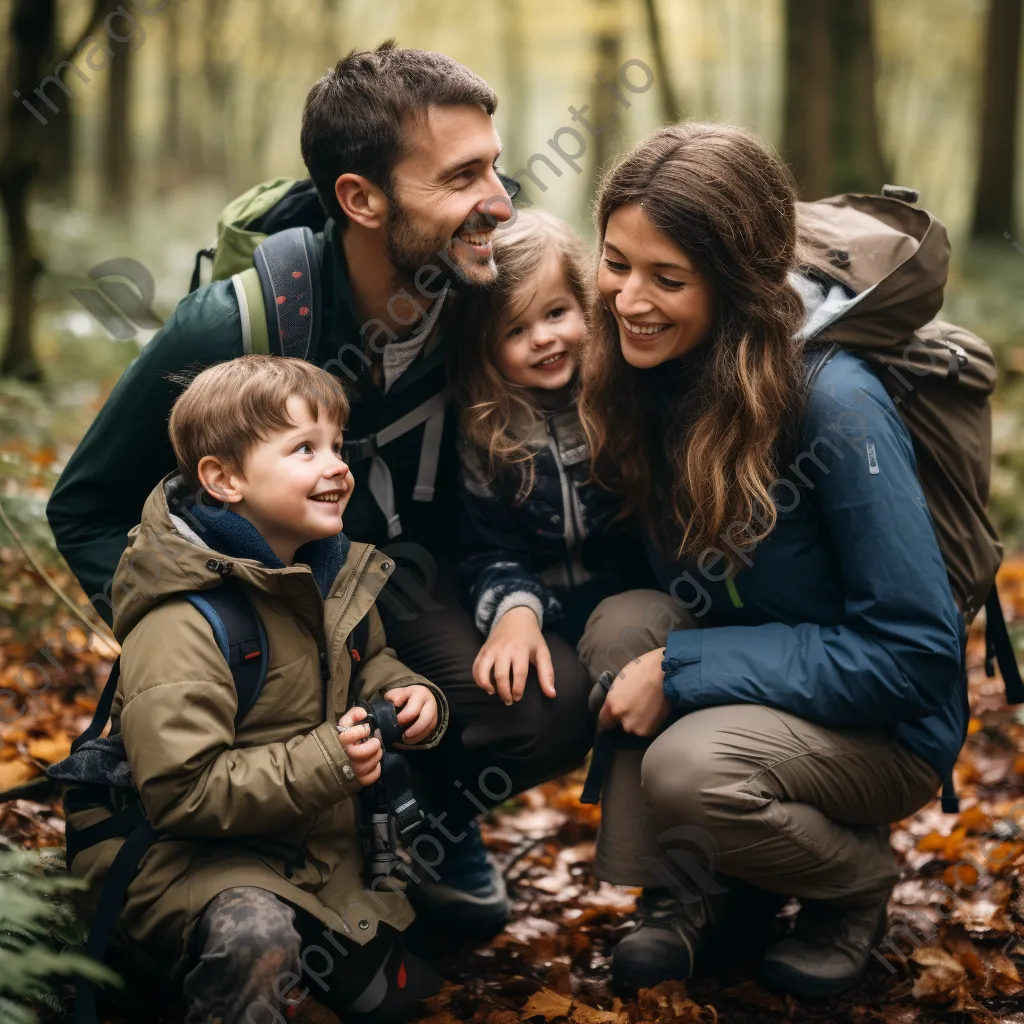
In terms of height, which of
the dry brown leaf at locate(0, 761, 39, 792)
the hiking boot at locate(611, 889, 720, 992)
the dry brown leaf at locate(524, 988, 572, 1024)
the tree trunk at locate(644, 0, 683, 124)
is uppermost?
the tree trunk at locate(644, 0, 683, 124)

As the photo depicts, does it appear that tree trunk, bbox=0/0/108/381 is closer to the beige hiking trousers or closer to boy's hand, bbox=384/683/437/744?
boy's hand, bbox=384/683/437/744

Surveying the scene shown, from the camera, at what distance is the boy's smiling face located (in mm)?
2631

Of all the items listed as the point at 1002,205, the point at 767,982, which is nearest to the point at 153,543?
the point at 767,982

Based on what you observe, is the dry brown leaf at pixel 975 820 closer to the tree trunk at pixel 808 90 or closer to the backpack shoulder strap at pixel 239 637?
the backpack shoulder strap at pixel 239 637

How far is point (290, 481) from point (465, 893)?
4.78ft

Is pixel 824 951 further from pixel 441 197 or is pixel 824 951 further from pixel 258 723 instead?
pixel 441 197

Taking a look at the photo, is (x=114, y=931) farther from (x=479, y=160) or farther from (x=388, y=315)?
(x=479, y=160)

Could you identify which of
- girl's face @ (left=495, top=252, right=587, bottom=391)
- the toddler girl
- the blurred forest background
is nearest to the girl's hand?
the toddler girl

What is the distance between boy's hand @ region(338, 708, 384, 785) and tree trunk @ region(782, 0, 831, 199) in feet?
22.5

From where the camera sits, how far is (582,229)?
15.5 m

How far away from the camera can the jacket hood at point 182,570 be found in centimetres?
250

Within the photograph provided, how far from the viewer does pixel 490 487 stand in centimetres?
328

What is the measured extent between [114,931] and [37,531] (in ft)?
6.34

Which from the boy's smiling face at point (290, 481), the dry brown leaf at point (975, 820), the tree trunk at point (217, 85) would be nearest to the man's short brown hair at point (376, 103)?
the boy's smiling face at point (290, 481)
